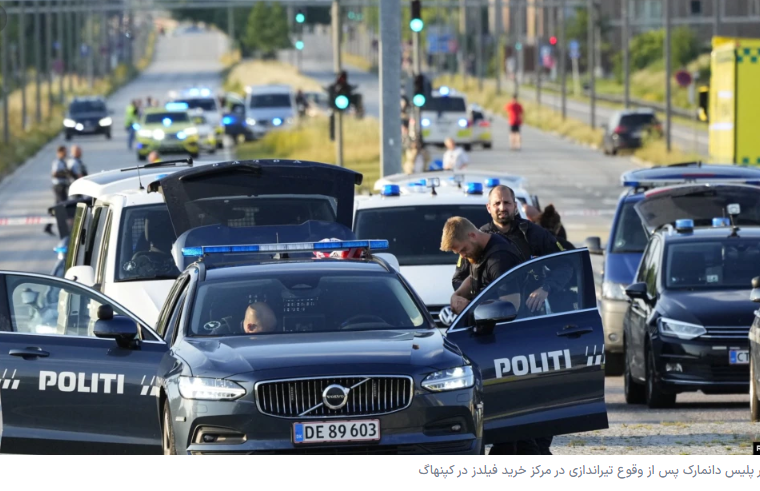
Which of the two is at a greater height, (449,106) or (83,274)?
(83,274)

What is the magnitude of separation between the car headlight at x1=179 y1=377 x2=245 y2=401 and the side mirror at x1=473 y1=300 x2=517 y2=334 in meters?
1.47

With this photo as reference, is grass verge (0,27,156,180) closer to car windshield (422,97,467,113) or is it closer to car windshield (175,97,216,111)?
car windshield (175,97,216,111)

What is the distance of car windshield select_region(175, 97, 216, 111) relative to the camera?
6072 cm

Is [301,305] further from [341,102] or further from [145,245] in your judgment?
[341,102]

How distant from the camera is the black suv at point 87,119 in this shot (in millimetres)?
68875

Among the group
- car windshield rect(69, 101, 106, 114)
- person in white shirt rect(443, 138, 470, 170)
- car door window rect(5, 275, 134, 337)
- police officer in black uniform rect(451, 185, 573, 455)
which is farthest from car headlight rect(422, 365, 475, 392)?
car windshield rect(69, 101, 106, 114)

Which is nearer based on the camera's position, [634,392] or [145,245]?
[145,245]

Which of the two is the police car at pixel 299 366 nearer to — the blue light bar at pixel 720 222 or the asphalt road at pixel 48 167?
the blue light bar at pixel 720 222

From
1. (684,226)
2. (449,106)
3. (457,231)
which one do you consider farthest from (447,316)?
(449,106)

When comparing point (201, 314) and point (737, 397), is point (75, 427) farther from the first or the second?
point (737, 397)

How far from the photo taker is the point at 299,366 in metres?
7.96

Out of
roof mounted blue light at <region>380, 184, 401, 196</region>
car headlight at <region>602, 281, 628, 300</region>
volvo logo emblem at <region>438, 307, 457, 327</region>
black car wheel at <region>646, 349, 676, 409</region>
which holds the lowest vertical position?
black car wheel at <region>646, 349, 676, 409</region>

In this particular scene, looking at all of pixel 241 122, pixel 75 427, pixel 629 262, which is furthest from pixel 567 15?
pixel 75 427

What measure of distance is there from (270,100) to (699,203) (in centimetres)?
4821
